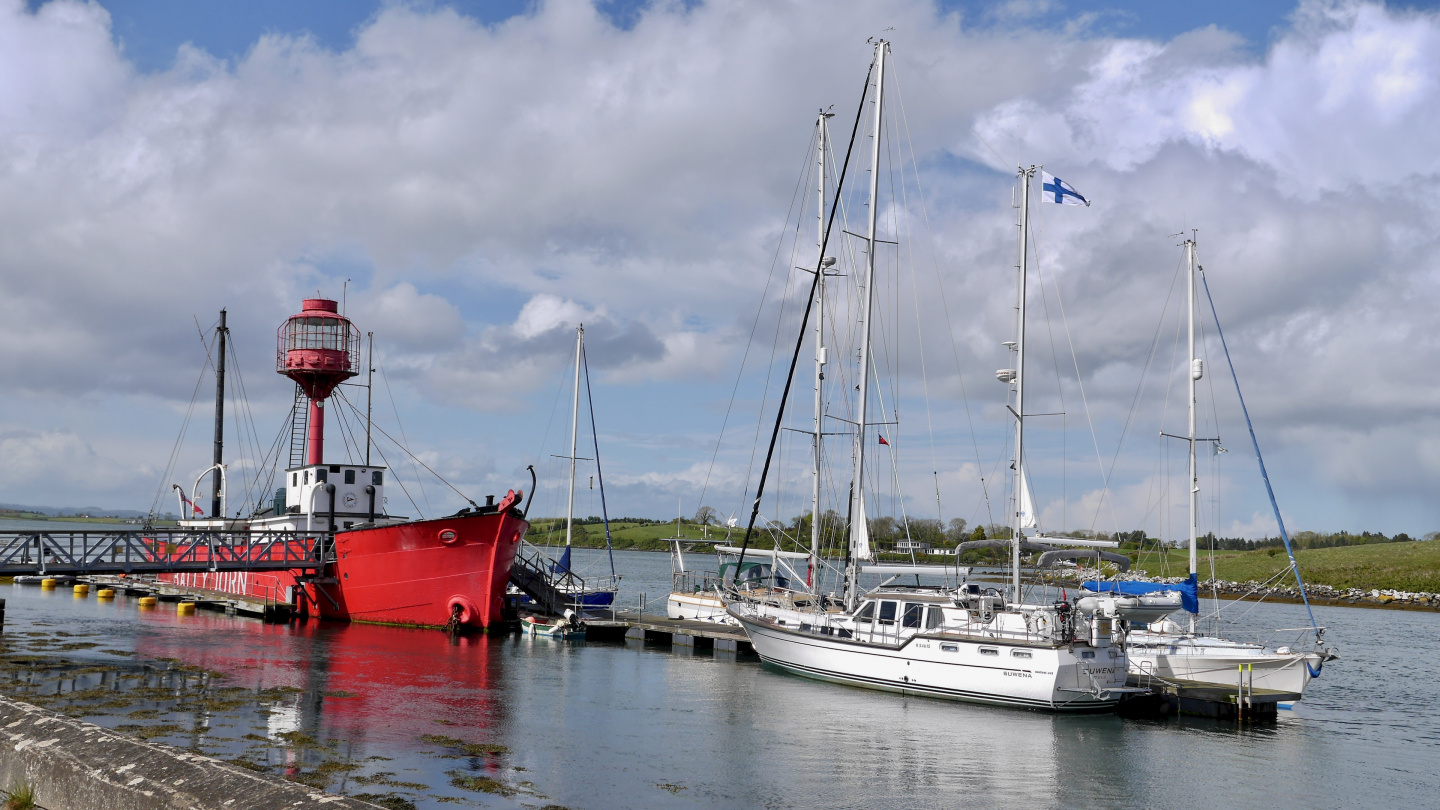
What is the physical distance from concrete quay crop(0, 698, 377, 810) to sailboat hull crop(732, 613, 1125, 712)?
70.8 feet

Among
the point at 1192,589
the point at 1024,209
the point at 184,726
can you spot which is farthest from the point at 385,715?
the point at 1192,589

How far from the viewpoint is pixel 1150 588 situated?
113ft

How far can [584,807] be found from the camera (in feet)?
47.3

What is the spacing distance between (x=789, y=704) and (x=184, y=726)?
13595 mm

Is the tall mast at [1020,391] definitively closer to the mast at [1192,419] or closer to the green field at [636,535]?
the mast at [1192,419]

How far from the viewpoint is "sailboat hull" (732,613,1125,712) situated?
83.0 feet

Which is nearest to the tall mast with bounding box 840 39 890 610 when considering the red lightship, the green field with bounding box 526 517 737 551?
the red lightship

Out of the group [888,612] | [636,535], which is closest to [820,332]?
[888,612]

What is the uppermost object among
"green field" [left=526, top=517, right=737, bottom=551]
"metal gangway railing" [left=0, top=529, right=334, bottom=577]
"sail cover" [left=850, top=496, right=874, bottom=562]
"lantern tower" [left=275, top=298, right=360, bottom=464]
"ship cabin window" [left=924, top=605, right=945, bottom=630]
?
"lantern tower" [left=275, top=298, right=360, bottom=464]

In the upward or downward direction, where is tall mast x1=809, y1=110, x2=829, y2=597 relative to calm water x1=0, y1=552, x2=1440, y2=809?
upward

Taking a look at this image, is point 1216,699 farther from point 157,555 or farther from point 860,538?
point 157,555

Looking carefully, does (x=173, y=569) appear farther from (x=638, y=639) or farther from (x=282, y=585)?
(x=638, y=639)

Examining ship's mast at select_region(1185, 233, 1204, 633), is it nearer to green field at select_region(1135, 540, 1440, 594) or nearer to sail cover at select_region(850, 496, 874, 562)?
sail cover at select_region(850, 496, 874, 562)

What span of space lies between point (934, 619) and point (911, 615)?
635 mm
